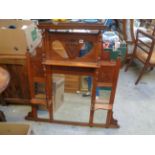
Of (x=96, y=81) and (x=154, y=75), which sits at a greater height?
(x=96, y=81)

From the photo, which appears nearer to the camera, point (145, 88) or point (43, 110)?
point (43, 110)

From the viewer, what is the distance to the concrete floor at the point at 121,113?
188 cm

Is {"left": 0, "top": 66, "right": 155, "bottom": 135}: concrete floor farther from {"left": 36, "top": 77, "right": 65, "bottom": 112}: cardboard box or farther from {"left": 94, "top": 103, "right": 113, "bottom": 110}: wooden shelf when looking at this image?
{"left": 94, "top": 103, "right": 113, "bottom": 110}: wooden shelf

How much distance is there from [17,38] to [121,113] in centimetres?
139

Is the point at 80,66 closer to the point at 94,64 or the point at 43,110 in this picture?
the point at 94,64

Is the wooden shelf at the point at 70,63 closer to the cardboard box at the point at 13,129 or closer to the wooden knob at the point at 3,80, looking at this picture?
the wooden knob at the point at 3,80

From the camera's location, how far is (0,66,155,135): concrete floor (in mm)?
1878

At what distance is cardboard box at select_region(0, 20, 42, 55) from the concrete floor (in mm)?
707

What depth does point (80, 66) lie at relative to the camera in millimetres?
1523

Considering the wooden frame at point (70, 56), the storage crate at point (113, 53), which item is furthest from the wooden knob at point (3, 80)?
the storage crate at point (113, 53)

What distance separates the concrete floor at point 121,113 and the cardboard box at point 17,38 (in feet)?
2.32
